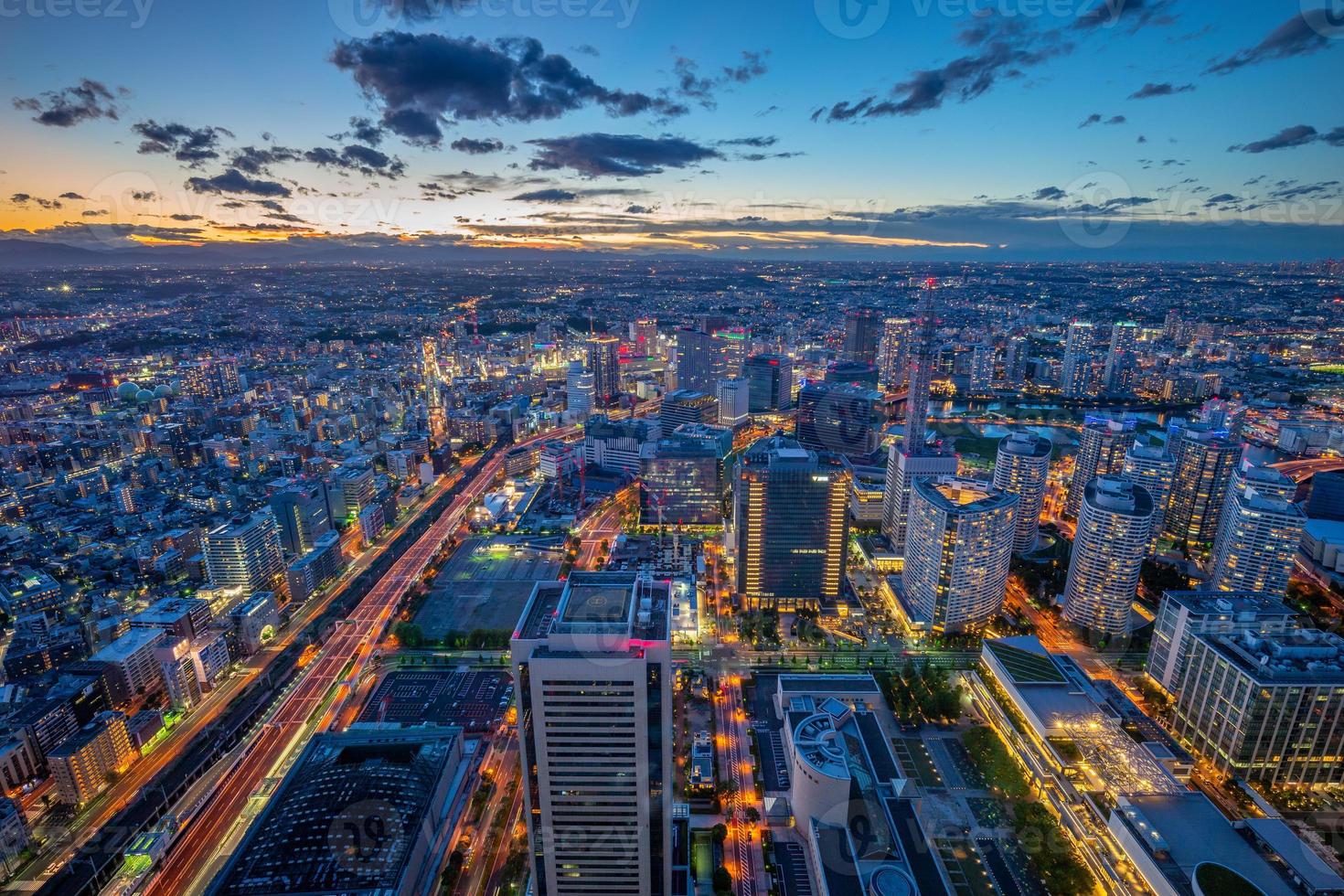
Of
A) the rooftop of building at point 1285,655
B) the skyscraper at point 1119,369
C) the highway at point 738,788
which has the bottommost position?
the highway at point 738,788

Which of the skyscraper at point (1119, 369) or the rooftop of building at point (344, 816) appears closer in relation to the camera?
the rooftop of building at point (344, 816)

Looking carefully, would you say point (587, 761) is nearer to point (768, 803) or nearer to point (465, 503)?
point (768, 803)

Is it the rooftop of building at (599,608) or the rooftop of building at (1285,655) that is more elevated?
the rooftop of building at (599,608)

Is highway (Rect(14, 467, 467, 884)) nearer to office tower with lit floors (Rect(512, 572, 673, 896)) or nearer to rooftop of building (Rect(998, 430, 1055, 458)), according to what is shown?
office tower with lit floors (Rect(512, 572, 673, 896))

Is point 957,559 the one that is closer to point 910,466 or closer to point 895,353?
point 910,466

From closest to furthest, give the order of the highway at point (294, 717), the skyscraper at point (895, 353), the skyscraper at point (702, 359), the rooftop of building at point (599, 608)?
the rooftop of building at point (599, 608)
the highway at point (294, 717)
the skyscraper at point (702, 359)
the skyscraper at point (895, 353)

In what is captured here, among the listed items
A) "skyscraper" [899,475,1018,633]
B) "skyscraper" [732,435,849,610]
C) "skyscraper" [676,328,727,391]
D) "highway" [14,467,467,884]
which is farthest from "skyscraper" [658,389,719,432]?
"highway" [14,467,467,884]

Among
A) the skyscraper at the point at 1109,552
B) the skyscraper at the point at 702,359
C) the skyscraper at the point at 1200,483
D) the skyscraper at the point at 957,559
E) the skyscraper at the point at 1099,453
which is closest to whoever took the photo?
the skyscraper at the point at 1109,552

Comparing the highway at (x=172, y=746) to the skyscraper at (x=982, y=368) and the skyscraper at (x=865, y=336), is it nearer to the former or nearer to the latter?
the skyscraper at (x=865, y=336)

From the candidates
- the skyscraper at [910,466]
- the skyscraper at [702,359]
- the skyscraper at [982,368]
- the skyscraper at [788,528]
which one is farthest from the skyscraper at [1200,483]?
the skyscraper at [702,359]
